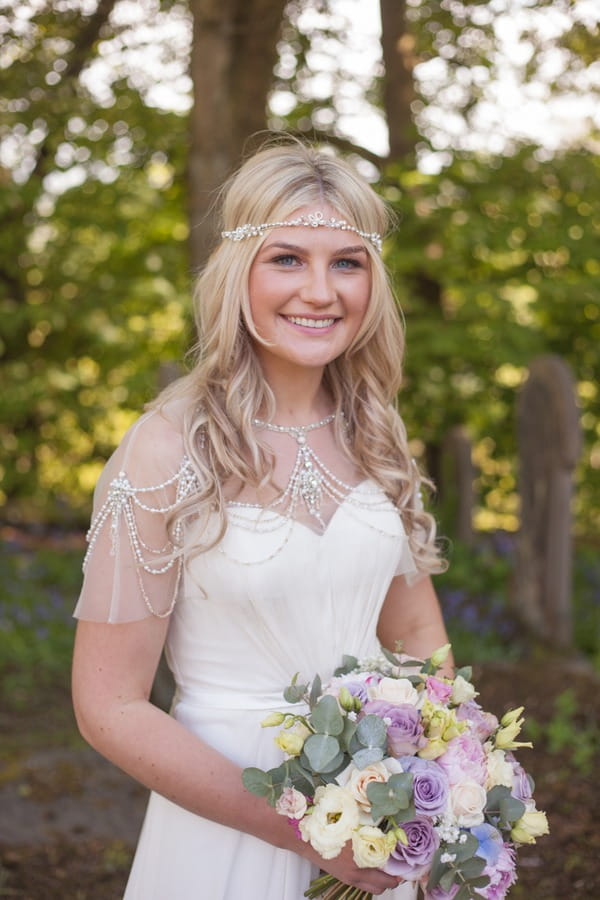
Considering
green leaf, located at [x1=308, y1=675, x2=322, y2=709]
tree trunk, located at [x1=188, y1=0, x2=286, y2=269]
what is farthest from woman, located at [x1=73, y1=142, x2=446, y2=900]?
tree trunk, located at [x1=188, y1=0, x2=286, y2=269]

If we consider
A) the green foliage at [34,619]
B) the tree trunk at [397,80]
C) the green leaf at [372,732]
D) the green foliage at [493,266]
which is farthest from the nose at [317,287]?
the tree trunk at [397,80]

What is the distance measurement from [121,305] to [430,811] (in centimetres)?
818

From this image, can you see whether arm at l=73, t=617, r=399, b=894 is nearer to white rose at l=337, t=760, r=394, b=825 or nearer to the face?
white rose at l=337, t=760, r=394, b=825

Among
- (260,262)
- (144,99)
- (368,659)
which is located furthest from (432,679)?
(144,99)

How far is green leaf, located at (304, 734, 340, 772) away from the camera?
2059mm

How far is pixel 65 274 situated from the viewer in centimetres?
1019

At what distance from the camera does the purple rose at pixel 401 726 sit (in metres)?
2.10

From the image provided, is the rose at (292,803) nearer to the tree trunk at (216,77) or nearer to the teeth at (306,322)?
the teeth at (306,322)

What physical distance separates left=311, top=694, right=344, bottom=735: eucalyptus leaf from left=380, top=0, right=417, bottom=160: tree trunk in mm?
7181

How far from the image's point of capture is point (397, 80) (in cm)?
920

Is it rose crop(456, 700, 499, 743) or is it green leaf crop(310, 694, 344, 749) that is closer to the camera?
green leaf crop(310, 694, 344, 749)

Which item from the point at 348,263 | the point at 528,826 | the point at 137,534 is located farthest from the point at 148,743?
the point at 348,263

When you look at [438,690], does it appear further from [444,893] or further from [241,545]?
[241,545]

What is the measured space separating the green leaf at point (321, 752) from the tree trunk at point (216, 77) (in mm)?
3245
